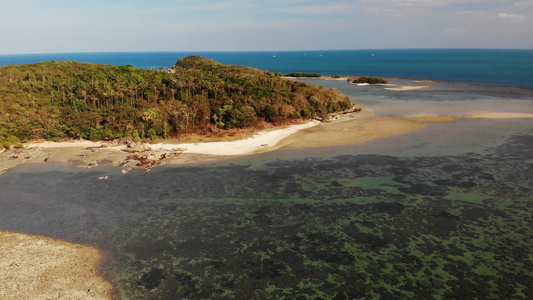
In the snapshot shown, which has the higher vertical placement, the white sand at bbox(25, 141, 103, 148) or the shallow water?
Answer: the white sand at bbox(25, 141, 103, 148)

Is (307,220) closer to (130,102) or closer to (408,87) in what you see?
(130,102)

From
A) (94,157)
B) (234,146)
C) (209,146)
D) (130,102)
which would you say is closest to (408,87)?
(234,146)

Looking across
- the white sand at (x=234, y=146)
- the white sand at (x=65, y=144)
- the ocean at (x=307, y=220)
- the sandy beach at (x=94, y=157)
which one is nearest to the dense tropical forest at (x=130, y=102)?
the white sand at (x=65, y=144)

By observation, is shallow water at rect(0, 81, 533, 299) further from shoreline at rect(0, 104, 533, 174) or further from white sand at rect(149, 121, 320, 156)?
white sand at rect(149, 121, 320, 156)

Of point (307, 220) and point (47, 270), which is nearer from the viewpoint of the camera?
point (47, 270)

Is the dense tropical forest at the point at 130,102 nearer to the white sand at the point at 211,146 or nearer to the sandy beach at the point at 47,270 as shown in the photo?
the white sand at the point at 211,146

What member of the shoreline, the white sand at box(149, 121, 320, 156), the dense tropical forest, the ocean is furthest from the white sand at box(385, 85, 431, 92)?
the white sand at box(149, 121, 320, 156)

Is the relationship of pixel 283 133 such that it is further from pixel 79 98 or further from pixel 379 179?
pixel 79 98
